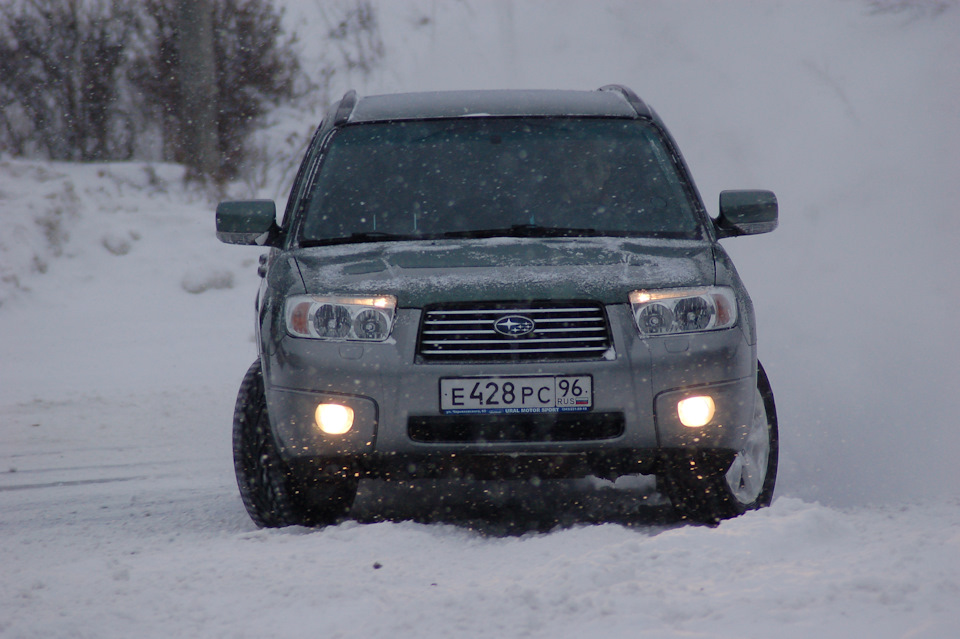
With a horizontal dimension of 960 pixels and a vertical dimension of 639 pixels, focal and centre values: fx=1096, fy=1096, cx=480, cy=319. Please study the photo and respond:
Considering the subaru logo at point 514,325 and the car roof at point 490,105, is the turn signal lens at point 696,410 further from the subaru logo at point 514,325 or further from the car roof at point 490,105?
the car roof at point 490,105

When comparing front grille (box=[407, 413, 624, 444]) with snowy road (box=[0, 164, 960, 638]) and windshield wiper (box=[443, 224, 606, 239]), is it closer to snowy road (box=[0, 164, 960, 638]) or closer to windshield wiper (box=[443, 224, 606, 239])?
snowy road (box=[0, 164, 960, 638])

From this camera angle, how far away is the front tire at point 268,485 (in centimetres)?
408

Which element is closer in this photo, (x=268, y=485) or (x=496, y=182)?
(x=268, y=485)

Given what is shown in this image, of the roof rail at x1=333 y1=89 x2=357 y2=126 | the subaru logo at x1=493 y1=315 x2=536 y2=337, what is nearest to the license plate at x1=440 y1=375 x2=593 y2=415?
the subaru logo at x1=493 y1=315 x2=536 y2=337

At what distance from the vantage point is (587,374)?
145 inches

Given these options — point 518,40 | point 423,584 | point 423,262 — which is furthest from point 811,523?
point 518,40

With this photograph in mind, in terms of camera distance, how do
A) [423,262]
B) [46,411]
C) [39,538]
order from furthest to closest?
[46,411], [39,538], [423,262]

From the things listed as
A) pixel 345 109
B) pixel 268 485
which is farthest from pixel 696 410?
pixel 345 109

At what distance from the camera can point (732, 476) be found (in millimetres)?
4164

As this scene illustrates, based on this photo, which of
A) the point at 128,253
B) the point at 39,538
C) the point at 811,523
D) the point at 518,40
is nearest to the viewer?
the point at 811,523

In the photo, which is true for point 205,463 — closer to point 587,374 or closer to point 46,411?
point 46,411

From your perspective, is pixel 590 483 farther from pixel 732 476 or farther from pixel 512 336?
pixel 512 336

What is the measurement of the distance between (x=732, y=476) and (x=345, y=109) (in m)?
2.49

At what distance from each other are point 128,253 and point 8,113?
3.93m
